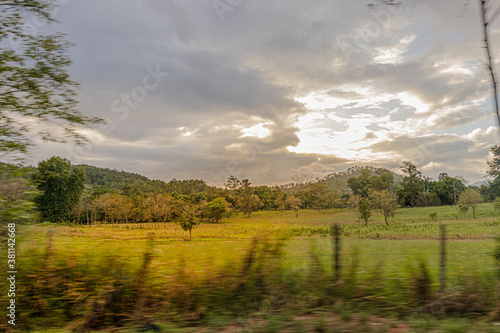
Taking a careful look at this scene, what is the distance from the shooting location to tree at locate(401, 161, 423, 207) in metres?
68.2

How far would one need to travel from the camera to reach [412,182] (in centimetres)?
6950

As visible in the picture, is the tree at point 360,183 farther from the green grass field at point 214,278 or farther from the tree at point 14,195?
the tree at point 14,195

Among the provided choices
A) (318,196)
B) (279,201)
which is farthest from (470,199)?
(279,201)

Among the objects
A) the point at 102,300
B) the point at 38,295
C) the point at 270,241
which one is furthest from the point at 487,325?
the point at 38,295

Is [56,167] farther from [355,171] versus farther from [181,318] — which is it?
[355,171]

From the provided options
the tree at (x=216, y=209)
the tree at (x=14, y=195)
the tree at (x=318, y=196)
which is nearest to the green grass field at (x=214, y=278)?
the tree at (x=14, y=195)

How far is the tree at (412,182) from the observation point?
68.2 m

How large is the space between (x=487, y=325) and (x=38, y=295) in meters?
6.89

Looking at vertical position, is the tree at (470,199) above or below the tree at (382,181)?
below

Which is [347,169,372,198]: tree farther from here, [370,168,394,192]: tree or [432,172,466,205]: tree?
[432,172,466,205]: tree

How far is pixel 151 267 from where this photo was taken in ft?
17.4

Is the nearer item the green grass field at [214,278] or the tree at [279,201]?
the green grass field at [214,278]

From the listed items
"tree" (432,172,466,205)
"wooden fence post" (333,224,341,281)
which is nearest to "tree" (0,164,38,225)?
"wooden fence post" (333,224,341,281)

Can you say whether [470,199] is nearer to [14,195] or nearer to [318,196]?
[318,196]
